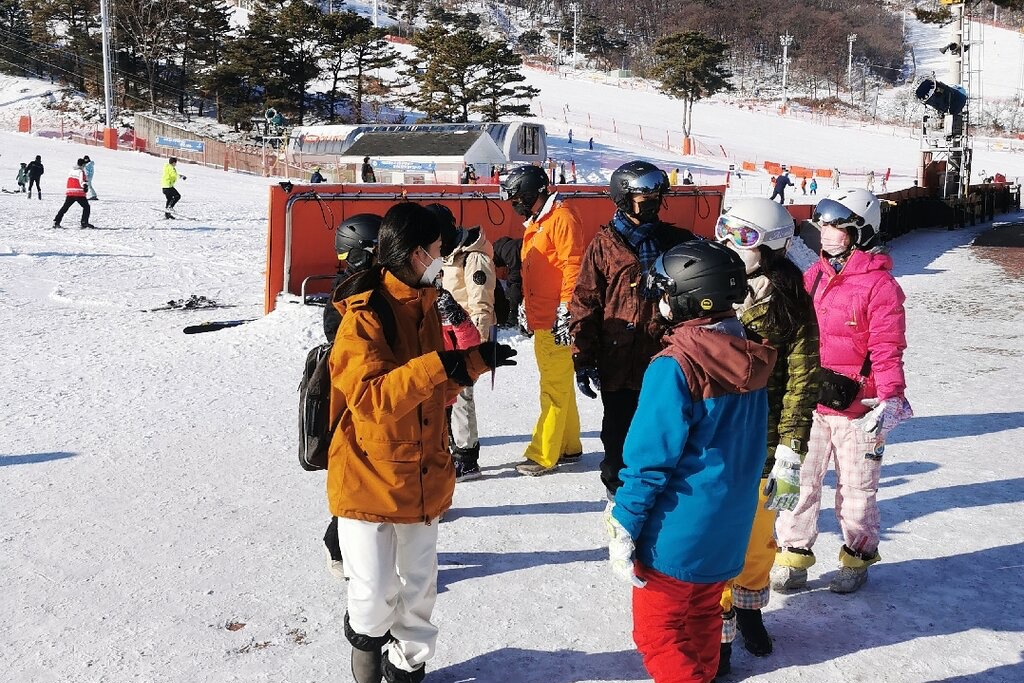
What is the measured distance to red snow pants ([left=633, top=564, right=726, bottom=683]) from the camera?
272cm

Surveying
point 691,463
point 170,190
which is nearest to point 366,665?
point 691,463

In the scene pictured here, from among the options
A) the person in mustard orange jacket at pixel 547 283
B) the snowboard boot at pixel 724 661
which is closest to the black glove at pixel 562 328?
the person in mustard orange jacket at pixel 547 283

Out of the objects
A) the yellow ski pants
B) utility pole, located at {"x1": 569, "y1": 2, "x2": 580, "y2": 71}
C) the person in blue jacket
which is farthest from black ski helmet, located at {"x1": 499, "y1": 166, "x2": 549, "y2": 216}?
utility pole, located at {"x1": 569, "y1": 2, "x2": 580, "y2": 71}

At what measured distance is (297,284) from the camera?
9805 mm

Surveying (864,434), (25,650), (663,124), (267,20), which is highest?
(267,20)

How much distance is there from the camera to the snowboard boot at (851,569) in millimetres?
4043

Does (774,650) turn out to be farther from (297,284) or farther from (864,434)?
(297,284)

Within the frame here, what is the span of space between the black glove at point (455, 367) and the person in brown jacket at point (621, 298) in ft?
5.31

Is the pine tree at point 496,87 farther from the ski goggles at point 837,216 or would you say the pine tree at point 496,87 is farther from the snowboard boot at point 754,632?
the snowboard boot at point 754,632

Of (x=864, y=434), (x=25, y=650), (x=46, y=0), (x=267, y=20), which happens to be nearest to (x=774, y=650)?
(x=864, y=434)

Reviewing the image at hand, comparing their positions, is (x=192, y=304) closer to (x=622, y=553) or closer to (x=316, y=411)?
(x=316, y=411)

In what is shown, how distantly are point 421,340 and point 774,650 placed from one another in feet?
6.29

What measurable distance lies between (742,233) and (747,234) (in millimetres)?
19

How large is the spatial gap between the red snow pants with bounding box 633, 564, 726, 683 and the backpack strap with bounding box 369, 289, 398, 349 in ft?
3.44
